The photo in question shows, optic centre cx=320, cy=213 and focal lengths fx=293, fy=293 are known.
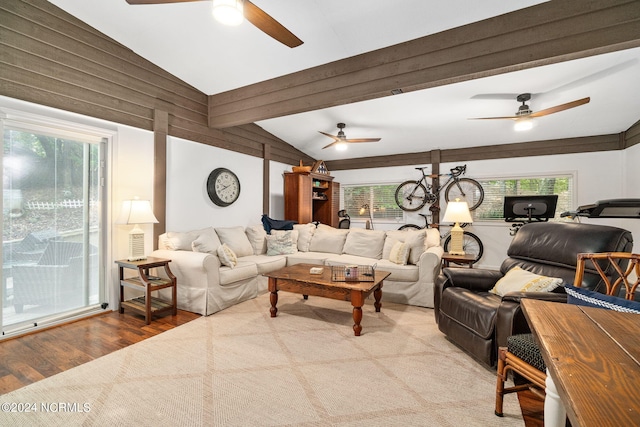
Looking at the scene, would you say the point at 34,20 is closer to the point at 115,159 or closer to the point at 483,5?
the point at 115,159

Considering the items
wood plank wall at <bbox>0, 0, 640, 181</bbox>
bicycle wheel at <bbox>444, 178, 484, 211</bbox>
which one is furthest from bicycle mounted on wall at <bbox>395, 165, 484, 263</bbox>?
wood plank wall at <bbox>0, 0, 640, 181</bbox>

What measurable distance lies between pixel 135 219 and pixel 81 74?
1.65 m

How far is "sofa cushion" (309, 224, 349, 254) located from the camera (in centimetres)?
486

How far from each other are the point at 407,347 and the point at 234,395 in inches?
59.2

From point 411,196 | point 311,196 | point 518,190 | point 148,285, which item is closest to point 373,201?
point 411,196

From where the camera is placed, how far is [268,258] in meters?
4.45

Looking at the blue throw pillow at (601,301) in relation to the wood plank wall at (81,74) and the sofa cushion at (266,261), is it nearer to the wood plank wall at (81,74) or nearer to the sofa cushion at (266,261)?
the sofa cushion at (266,261)

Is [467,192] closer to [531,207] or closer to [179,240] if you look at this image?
[531,207]

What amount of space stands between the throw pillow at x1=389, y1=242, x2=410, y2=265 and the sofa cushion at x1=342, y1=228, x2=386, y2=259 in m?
0.43

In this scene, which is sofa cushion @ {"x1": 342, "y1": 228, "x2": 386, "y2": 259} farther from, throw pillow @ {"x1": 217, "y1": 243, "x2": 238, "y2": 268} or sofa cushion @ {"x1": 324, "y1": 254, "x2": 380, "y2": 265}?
throw pillow @ {"x1": 217, "y1": 243, "x2": 238, "y2": 268}

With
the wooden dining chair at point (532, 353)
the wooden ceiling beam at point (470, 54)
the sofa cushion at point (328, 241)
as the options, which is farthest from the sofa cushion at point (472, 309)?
the sofa cushion at point (328, 241)

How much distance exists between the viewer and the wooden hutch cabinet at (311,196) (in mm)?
6145

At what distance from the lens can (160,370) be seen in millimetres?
2234

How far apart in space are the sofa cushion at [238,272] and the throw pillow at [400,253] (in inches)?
75.1
